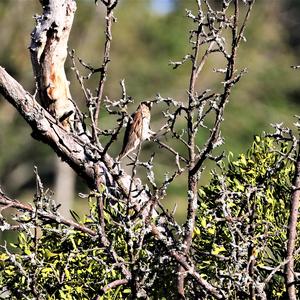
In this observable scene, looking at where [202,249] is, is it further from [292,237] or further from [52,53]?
[52,53]

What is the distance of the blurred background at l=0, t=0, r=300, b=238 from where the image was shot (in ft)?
45.6

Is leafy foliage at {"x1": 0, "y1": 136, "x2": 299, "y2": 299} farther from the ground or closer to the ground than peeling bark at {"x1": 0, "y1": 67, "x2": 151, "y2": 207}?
closer to the ground

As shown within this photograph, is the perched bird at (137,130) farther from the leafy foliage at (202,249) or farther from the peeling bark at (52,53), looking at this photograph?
the leafy foliage at (202,249)

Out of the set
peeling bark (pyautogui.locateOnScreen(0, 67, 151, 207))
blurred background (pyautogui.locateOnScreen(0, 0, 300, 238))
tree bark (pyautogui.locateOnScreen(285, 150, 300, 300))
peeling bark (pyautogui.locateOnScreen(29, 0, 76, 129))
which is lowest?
tree bark (pyautogui.locateOnScreen(285, 150, 300, 300))

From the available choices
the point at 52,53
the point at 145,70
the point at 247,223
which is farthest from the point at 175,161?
the point at 145,70

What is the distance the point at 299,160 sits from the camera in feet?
5.58

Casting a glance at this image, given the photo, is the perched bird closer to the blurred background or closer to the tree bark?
the tree bark

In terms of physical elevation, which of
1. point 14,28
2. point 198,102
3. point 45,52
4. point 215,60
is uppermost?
point 14,28

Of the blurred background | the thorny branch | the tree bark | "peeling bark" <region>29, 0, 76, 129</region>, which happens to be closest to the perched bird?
"peeling bark" <region>29, 0, 76, 129</region>

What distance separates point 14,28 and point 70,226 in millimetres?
14819

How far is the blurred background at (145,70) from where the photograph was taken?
1391cm

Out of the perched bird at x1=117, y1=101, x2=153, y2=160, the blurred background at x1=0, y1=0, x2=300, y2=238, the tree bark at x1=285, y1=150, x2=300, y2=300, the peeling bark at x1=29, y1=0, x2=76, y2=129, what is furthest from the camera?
the blurred background at x1=0, y1=0, x2=300, y2=238

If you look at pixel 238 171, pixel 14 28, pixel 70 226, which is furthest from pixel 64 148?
pixel 14 28

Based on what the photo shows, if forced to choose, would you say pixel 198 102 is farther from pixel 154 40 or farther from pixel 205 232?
pixel 154 40
